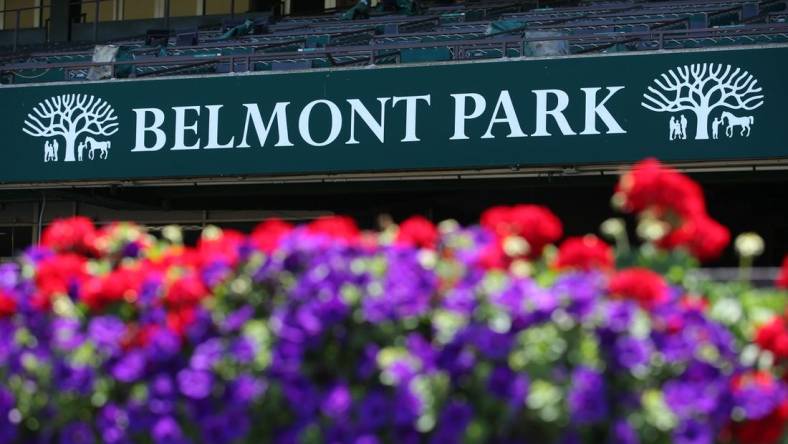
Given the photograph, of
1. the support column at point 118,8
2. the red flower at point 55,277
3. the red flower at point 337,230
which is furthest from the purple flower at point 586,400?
the support column at point 118,8

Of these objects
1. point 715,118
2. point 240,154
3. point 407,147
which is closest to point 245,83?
point 240,154

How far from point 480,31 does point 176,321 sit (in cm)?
1192

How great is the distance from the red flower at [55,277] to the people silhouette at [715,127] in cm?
872

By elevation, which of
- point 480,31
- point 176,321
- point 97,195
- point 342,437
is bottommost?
point 342,437

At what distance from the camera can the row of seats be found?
42.8ft

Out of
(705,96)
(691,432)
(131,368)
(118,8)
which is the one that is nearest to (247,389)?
(131,368)

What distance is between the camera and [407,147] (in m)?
13.1

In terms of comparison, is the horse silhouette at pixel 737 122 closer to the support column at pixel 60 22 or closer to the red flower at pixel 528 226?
Result: the red flower at pixel 528 226

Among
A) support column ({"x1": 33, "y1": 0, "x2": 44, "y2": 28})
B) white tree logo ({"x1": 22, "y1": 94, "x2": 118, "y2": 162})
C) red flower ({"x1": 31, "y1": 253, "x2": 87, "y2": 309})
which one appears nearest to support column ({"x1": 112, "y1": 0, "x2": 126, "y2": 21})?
support column ({"x1": 33, "y1": 0, "x2": 44, "y2": 28})

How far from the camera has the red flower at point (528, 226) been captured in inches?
164

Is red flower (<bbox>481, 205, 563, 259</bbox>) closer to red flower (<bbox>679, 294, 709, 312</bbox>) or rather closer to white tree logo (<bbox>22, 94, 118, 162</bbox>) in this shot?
red flower (<bbox>679, 294, 709, 312</bbox>)

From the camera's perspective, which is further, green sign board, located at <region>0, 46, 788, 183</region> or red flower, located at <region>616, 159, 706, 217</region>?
green sign board, located at <region>0, 46, 788, 183</region>

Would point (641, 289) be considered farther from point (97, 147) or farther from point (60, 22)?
point (60, 22)

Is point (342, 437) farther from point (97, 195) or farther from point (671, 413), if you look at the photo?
point (97, 195)
